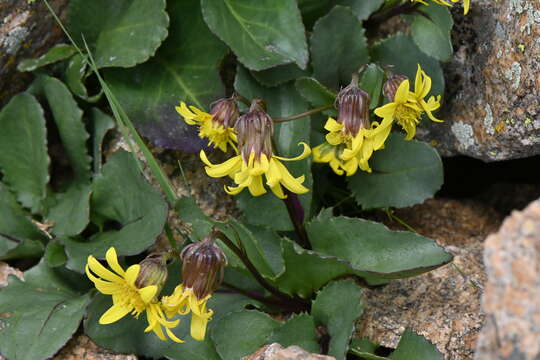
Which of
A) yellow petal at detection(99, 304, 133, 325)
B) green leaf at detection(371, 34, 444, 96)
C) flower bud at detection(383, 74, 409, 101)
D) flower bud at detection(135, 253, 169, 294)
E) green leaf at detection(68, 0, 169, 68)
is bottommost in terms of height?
green leaf at detection(371, 34, 444, 96)

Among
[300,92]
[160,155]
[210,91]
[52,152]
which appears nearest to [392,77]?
[300,92]

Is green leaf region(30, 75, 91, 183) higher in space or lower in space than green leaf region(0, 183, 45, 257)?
higher

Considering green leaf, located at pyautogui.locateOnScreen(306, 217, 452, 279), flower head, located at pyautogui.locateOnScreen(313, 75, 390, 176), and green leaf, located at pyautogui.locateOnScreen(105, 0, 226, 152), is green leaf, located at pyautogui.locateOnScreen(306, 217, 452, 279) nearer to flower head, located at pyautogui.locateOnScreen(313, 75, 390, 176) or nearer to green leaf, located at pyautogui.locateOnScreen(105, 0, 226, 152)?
flower head, located at pyautogui.locateOnScreen(313, 75, 390, 176)

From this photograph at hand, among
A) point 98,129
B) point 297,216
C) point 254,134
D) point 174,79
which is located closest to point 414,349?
point 297,216

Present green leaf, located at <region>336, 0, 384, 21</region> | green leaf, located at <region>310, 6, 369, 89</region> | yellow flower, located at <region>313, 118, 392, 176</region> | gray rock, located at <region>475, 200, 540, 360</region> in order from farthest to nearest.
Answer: green leaf, located at <region>336, 0, 384, 21</region> → green leaf, located at <region>310, 6, 369, 89</region> → yellow flower, located at <region>313, 118, 392, 176</region> → gray rock, located at <region>475, 200, 540, 360</region>

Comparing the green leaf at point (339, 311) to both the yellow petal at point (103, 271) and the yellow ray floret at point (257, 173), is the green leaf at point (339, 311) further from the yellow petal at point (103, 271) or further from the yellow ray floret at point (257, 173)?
the yellow petal at point (103, 271)

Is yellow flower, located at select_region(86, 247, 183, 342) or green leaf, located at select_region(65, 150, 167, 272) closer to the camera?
yellow flower, located at select_region(86, 247, 183, 342)

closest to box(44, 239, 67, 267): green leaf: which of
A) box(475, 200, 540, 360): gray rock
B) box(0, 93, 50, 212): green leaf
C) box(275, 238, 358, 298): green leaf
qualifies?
box(0, 93, 50, 212): green leaf

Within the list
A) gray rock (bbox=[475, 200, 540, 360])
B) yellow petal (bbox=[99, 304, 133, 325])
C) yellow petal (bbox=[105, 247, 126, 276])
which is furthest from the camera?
yellow petal (bbox=[99, 304, 133, 325])
